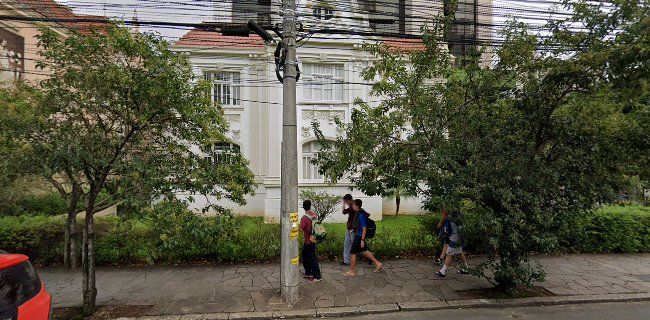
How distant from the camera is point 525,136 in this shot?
496cm

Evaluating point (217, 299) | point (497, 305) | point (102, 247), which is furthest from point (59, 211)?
point (497, 305)

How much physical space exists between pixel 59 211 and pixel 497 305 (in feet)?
45.3

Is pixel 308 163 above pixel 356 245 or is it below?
above

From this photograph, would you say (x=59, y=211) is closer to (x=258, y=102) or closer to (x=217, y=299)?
(x=258, y=102)

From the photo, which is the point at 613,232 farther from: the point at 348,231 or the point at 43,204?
the point at 43,204

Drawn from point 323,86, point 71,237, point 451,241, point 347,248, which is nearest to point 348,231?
point 347,248

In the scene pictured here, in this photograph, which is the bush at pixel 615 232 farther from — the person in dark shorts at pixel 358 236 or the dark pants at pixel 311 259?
the dark pants at pixel 311 259

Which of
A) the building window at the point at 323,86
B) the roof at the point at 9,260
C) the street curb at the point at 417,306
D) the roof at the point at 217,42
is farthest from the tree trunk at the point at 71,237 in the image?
the roof at the point at 217,42

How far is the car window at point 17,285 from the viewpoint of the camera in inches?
109

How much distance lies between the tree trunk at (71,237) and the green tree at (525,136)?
5165 mm

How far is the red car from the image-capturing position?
2762 millimetres

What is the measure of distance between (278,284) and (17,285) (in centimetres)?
364

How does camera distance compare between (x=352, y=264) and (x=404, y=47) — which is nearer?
(x=352, y=264)

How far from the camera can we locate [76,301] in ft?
16.7
